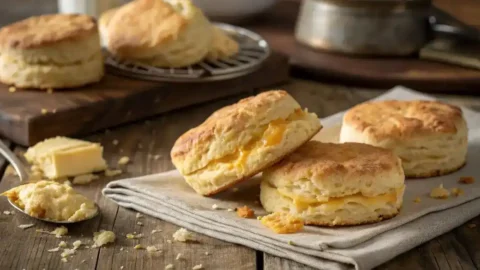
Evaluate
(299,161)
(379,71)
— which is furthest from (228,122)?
(379,71)

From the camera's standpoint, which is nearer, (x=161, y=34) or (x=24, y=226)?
(x=24, y=226)

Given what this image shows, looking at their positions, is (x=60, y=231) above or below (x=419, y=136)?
below

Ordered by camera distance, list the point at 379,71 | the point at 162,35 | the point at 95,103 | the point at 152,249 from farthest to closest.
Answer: the point at 379,71 < the point at 162,35 < the point at 95,103 < the point at 152,249

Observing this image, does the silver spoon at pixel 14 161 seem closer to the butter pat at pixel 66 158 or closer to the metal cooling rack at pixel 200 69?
the butter pat at pixel 66 158

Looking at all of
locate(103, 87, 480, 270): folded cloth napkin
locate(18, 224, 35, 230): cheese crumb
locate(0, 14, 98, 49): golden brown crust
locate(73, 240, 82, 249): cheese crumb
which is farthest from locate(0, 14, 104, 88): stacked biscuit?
locate(73, 240, 82, 249): cheese crumb

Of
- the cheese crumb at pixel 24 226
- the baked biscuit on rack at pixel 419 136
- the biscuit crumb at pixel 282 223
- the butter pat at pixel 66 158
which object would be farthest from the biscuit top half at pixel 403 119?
the cheese crumb at pixel 24 226

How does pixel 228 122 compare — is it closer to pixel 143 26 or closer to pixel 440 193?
pixel 440 193

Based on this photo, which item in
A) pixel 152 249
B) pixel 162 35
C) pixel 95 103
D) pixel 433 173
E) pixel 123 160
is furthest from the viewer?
pixel 162 35
